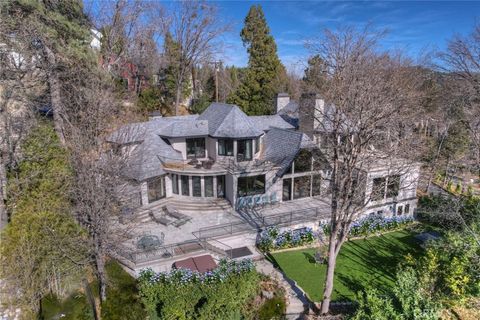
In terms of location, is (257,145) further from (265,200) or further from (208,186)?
(208,186)

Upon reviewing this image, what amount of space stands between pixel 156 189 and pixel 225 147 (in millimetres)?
6280

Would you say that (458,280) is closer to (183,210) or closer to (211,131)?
(183,210)

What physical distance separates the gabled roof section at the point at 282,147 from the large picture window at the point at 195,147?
5395mm

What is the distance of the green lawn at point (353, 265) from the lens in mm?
15449

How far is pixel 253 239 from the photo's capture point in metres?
18.7

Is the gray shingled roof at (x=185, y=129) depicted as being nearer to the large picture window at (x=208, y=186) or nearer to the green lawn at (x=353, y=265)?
the large picture window at (x=208, y=186)

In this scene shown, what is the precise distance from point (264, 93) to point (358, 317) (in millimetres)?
32383

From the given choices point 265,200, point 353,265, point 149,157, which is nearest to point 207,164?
point 149,157

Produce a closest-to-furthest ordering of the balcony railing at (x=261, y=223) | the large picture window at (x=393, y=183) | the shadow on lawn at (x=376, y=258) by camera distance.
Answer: the large picture window at (x=393, y=183) → the shadow on lawn at (x=376, y=258) → the balcony railing at (x=261, y=223)

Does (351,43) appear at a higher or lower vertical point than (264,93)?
higher

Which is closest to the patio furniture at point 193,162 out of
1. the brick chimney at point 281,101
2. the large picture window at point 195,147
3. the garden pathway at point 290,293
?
the large picture window at point 195,147

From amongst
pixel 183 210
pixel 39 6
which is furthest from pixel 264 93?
pixel 39 6

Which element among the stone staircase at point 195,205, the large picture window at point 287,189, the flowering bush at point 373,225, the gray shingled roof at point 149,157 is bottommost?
the flowering bush at point 373,225

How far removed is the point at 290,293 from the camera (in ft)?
48.2
